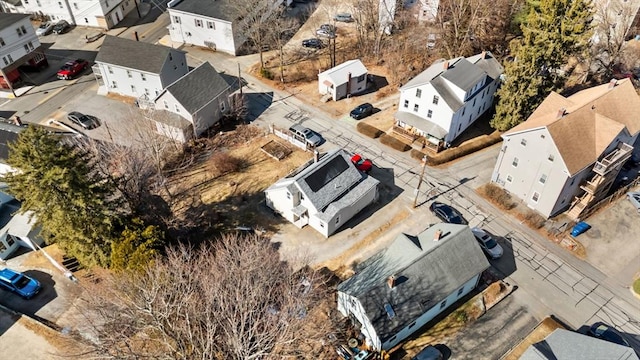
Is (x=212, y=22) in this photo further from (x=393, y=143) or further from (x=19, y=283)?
(x=19, y=283)

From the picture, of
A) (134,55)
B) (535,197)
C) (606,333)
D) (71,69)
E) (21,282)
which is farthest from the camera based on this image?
(71,69)

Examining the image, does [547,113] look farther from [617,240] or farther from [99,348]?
[99,348]

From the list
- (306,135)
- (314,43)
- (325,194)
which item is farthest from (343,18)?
(325,194)

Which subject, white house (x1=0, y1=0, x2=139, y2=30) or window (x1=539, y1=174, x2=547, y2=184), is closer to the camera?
window (x1=539, y1=174, x2=547, y2=184)

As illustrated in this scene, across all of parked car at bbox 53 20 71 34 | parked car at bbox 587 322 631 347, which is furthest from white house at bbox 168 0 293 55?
parked car at bbox 587 322 631 347

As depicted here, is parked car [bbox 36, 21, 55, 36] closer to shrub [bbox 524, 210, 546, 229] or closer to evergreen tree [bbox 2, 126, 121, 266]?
evergreen tree [bbox 2, 126, 121, 266]

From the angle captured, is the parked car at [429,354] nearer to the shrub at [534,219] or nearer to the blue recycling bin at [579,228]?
the shrub at [534,219]
